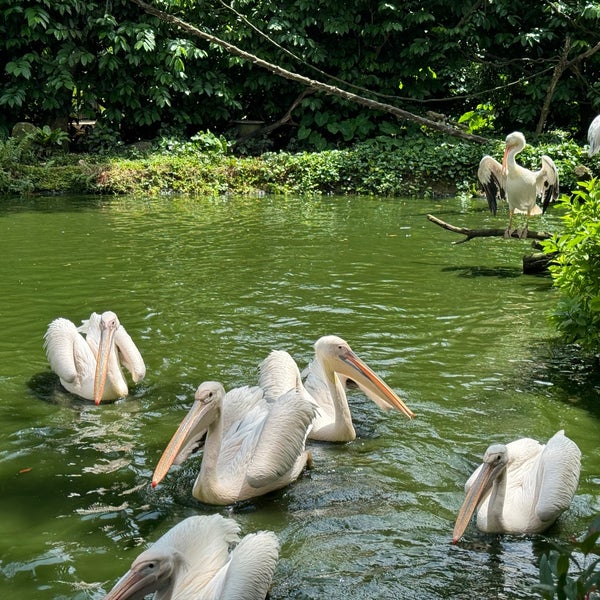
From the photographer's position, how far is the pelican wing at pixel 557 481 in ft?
12.0

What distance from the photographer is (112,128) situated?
61.3 ft

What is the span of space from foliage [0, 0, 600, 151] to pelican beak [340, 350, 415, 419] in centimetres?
1315

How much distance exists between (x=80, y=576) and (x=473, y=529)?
1.70 m

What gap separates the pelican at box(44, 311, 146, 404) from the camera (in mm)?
5320

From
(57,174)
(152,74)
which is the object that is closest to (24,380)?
(57,174)

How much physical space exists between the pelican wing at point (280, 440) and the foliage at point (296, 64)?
13850 mm

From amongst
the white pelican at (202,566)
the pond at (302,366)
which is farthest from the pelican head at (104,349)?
the white pelican at (202,566)

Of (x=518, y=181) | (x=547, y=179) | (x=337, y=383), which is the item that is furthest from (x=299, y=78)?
(x=337, y=383)

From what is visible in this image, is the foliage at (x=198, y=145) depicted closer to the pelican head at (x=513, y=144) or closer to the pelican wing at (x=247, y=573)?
the pelican head at (x=513, y=144)

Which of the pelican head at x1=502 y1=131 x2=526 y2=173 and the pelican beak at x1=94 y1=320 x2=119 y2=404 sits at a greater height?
the pelican head at x1=502 y1=131 x2=526 y2=173

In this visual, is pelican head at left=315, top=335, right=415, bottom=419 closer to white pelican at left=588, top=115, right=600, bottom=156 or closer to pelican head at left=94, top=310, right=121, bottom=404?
pelican head at left=94, top=310, right=121, bottom=404

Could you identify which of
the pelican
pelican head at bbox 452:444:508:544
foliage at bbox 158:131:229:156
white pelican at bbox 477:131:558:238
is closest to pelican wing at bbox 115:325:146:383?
the pelican

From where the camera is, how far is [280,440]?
4.08 m

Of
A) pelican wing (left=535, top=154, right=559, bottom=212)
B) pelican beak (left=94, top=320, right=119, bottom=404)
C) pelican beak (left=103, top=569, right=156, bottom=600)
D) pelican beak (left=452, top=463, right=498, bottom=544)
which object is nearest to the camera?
pelican beak (left=103, top=569, right=156, bottom=600)
